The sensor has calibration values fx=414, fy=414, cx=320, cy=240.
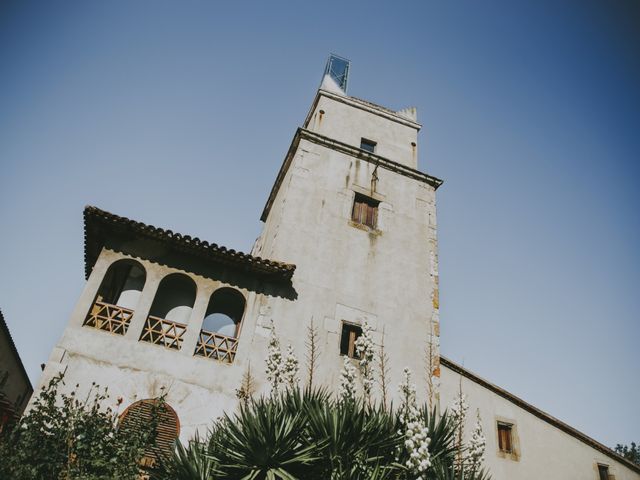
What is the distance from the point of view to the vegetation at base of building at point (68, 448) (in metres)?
6.06

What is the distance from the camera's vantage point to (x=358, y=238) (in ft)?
41.3

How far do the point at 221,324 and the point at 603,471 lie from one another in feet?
48.6

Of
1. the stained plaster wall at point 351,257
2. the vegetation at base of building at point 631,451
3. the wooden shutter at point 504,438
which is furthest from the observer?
the vegetation at base of building at point 631,451

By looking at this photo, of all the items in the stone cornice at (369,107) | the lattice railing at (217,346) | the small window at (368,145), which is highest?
the stone cornice at (369,107)

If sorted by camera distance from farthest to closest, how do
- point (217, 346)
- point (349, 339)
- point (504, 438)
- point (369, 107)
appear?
point (369, 107) < point (504, 438) < point (349, 339) < point (217, 346)

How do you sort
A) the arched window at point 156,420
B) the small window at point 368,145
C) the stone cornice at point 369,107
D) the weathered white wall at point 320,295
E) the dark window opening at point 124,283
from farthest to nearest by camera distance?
the stone cornice at point 369,107
the small window at point 368,145
the dark window opening at point 124,283
the weathered white wall at point 320,295
the arched window at point 156,420

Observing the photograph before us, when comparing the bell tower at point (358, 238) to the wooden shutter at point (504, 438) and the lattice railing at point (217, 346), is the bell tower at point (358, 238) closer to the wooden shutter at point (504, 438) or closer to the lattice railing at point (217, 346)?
the lattice railing at point (217, 346)

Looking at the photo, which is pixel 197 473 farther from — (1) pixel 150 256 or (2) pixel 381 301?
(2) pixel 381 301

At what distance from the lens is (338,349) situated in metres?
10.5

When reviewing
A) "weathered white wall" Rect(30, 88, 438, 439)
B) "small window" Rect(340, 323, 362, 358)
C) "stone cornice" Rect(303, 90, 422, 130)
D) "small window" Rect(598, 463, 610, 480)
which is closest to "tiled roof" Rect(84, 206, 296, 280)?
"weathered white wall" Rect(30, 88, 438, 439)

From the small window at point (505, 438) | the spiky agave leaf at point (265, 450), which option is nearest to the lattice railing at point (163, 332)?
the spiky agave leaf at point (265, 450)

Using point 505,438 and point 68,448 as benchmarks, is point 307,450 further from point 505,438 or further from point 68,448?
point 505,438

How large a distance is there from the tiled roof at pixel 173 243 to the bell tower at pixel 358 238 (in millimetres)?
989

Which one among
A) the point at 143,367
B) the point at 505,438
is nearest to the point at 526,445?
the point at 505,438
